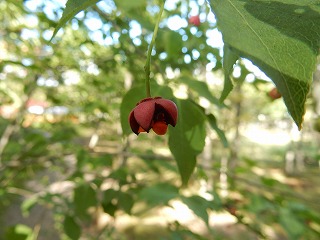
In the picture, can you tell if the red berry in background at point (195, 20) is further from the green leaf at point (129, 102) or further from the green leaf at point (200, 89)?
the green leaf at point (129, 102)

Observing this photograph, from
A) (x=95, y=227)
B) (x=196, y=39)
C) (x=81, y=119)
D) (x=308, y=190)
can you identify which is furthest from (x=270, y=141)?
(x=196, y=39)

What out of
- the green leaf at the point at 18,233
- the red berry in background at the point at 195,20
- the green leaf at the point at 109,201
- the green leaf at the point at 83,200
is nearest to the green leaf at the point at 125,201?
the green leaf at the point at 109,201

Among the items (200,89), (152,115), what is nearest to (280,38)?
(152,115)

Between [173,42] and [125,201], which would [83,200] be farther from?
[173,42]

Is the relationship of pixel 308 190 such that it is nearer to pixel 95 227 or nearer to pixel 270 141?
pixel 95 227

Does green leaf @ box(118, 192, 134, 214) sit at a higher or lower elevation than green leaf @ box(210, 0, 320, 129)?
lower

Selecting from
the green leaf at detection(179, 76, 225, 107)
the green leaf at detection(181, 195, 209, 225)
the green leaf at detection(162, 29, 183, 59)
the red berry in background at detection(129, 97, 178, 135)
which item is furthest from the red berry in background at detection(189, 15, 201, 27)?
the red berry in background at detection(129, 97, 178, 135)

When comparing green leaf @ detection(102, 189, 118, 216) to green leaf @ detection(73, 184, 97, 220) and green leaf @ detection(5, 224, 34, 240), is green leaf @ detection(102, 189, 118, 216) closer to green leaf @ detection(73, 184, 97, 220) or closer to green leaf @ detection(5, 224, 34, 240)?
green leaf @ detection(73, 184, 97, 220)
